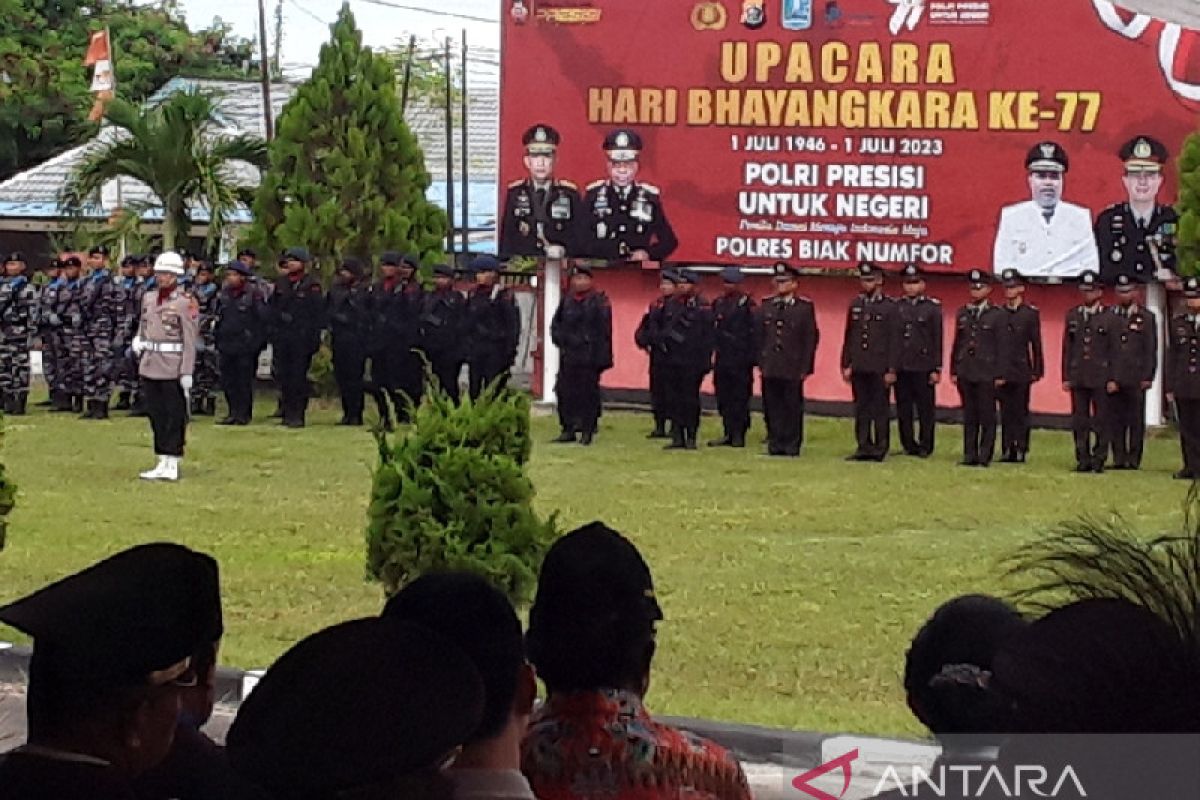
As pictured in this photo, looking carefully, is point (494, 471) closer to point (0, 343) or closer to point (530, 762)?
point (530, 762)

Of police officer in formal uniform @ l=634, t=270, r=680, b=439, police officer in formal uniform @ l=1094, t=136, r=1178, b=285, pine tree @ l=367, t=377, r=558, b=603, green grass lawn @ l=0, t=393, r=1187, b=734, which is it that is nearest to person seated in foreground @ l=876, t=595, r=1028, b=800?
green grass lawn @ l=0, t=393, r=1187, b=734

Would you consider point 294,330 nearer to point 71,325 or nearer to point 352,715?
point 71,325

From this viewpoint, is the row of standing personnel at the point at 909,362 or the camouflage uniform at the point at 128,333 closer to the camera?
the row of standing personnel at the point at 909,362

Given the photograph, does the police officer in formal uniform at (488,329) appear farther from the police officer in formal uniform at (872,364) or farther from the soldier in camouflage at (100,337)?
the soldier in camouflage at (100,337)

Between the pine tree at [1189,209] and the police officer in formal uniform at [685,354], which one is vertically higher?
the pine tree at [1189,209]

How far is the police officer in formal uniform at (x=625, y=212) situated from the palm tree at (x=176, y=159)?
13.8 feet

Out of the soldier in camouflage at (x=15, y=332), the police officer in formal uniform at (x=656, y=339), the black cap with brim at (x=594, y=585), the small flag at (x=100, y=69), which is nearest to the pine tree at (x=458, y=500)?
the black cap with brim at (x=594, y=585)

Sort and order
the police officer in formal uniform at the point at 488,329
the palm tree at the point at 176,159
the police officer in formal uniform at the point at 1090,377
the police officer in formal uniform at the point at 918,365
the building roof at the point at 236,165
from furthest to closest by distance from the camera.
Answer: the building roof at the point at 236,165
the palm tree at the point at 176,159
the police officer in formal uniform at the point at 488,329
the police officer in formal uniform at the point at 918,365
the police officer in formal uniform at the point at 1090,377

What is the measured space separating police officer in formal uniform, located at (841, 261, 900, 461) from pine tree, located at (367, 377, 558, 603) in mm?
7900

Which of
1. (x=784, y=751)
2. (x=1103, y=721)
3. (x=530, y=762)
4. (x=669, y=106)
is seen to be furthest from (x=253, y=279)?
(x=1103, y=721)

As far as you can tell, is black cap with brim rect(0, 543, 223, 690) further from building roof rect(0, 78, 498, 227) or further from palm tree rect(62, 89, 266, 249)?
palm tree rect(62, 89, 266, 249)

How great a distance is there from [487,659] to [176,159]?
59.6 feet

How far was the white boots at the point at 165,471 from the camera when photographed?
13.5m

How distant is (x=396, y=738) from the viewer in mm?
2135
